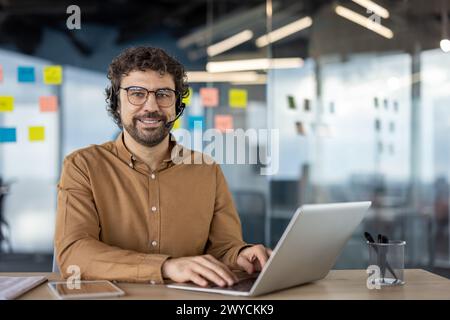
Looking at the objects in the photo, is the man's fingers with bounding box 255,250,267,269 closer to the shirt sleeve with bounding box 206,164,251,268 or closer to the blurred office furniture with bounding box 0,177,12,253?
the shirt sleeve with bounding box 206,164,251,268

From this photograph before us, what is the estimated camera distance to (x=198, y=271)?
162 centimetres

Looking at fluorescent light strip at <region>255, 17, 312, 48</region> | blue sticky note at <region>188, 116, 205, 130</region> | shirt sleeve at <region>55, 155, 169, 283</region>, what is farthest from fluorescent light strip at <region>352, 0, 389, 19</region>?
shirt sleeve at <region>55, 155, 169, 283</region>

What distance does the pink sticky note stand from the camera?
16.7 feet

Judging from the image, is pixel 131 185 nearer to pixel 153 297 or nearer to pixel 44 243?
pixel 153 297

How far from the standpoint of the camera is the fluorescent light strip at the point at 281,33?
5098mm

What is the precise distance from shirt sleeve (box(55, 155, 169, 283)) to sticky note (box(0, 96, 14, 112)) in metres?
3.21

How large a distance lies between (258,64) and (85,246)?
11.4ft

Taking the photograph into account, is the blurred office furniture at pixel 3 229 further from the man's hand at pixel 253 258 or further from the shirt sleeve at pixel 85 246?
the man's hand at pixel 253 258

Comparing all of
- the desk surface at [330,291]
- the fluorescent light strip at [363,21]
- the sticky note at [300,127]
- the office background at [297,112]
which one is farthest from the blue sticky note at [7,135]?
the desk surface at [330,291]
